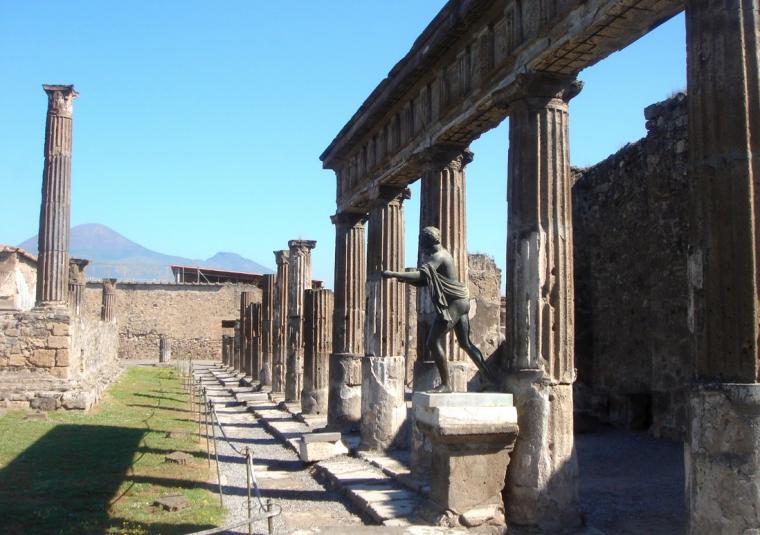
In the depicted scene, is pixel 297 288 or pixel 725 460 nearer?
pixel 725 460

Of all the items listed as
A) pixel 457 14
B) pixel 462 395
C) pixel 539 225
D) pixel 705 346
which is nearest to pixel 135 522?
pixel 462 395

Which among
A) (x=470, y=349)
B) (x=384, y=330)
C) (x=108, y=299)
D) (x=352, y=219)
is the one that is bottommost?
(x=470, y=349)

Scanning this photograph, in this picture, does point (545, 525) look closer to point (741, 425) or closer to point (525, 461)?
point (525, 461)

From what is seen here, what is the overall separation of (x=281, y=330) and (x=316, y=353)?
6.50 meters

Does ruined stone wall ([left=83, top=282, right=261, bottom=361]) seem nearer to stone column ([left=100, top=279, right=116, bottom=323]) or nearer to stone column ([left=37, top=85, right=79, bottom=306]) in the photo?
stone column ([left=100, top=279, right=116, bottom=323])

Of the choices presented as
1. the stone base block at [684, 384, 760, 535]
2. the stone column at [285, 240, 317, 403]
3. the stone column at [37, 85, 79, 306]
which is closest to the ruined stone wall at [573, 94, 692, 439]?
the stone base block at [684, 384, 760, 535]

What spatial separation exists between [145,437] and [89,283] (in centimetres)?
3813

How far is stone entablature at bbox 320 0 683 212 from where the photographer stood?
647 cm

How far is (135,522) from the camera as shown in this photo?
26.0 feet

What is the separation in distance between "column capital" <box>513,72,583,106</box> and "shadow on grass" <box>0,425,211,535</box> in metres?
5.32

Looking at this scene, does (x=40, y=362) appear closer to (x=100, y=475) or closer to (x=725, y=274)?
(x=100, y=475)

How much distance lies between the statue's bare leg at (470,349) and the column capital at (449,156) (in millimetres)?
2564

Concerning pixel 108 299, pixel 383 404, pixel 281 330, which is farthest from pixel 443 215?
pixel 108 299

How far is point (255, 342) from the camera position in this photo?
28.5 m
